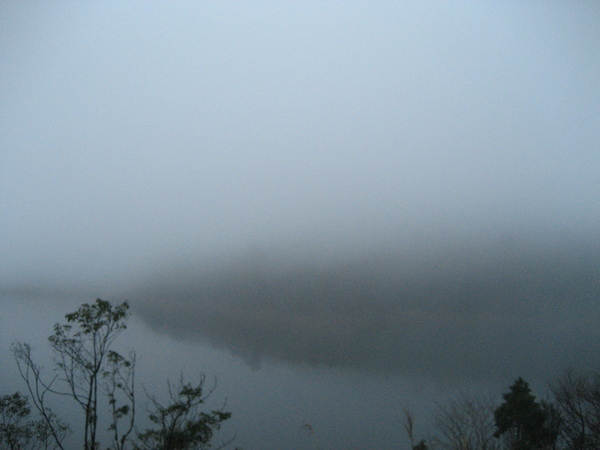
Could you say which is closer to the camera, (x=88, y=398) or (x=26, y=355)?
(x=88, y=398)

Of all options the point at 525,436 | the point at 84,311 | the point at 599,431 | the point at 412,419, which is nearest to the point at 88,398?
the point at 84,311

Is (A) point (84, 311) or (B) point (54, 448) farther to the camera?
(B) point (54, 448)

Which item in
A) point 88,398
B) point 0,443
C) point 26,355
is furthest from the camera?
point 0,443

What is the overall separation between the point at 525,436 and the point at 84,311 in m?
37.3

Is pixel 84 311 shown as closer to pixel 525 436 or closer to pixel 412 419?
pixel 412 419

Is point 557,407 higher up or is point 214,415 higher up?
point 214,415

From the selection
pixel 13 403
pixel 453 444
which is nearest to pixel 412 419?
pixel 453 444

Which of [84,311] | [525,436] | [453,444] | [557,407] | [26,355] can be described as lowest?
[525,436]

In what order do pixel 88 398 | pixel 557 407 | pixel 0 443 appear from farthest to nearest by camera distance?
1. pixel 557 407
2. pixel 0 443
3. pixel 88 398

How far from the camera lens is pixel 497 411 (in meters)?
39.2

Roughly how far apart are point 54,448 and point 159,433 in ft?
56.9

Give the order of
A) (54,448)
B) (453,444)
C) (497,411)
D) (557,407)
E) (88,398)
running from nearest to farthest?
(453,444) → (88,398) → (54,448) → (557,407) → (497,411)

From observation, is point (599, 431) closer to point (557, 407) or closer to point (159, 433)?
point (557, 407)

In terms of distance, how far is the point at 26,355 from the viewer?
Result: 83.4 feet
